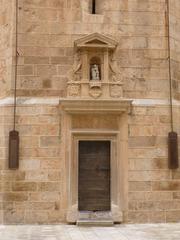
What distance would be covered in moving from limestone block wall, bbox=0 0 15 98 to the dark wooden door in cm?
238

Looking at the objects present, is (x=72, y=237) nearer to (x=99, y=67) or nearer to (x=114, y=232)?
(x=114, y=232)

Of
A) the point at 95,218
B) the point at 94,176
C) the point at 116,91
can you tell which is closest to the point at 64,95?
the point at 116,91

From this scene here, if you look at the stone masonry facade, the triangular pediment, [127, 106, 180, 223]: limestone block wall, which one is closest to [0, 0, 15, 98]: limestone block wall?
the stone masonry facade

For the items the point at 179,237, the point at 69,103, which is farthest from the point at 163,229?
the point at 69,103

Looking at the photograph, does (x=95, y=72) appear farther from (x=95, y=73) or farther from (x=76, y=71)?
(x=76, y=71)

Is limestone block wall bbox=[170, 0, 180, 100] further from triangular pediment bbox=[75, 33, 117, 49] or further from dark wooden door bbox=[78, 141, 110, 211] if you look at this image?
dark wooden door bbox=[78, 141, 110, 211]

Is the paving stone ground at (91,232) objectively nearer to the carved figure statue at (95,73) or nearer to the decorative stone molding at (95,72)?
the decorative stone molding at (95,72)

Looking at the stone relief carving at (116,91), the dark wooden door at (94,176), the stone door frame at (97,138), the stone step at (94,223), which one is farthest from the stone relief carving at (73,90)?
the stone step at (94,223)

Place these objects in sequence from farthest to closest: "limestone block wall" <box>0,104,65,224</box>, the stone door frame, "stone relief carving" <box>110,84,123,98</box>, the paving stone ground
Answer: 1. "stone relief carving" <box>110,84,123,98</box>
2. the stone door frame
3. "limestone block wall" <box>0,104,65,224</box>
4. the paving stone ground

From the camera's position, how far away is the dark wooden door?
381 inches

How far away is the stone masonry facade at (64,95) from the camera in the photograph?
943 centimetres

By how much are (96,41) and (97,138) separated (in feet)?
7.86

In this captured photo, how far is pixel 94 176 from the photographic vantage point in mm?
9766

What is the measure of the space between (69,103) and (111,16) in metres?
2.54
